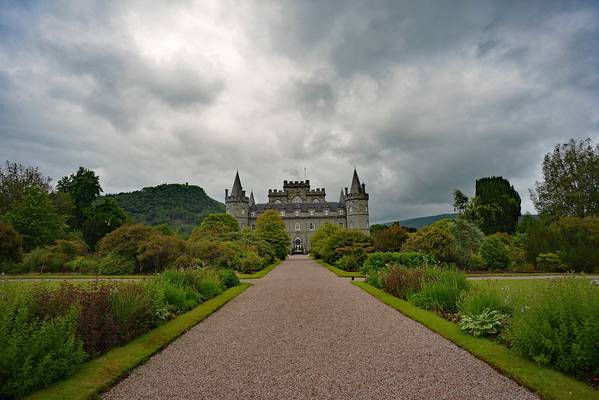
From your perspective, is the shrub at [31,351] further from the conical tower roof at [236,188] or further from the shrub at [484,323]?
the conical tower roof at [236,188]

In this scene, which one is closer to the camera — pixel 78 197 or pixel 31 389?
pixel 31 389

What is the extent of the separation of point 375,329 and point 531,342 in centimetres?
282

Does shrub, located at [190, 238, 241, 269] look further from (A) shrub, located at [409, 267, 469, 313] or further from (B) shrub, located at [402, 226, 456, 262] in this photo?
(A) shrub, located at [409, 267, 469, 313]

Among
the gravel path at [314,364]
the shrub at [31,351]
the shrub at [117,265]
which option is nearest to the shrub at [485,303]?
the gravel path at [314,364]

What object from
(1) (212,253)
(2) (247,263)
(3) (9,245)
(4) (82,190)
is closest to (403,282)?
(1) (212,253)

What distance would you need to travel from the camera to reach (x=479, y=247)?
2291 centimetres

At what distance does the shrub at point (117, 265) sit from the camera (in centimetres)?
2033

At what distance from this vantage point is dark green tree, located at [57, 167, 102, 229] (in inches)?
1854

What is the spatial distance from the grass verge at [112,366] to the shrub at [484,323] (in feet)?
16.9

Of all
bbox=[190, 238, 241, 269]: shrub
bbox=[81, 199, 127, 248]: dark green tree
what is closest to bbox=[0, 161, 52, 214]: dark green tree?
bbox=[81, 199, 127, 248]: dark green tree

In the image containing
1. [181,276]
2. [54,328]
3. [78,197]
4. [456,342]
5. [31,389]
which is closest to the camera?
[31,389]

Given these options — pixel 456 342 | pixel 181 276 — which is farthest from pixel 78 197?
pixel 456 342

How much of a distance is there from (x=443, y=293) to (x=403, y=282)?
263cm

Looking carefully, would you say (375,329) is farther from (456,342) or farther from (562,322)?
(562,322)
